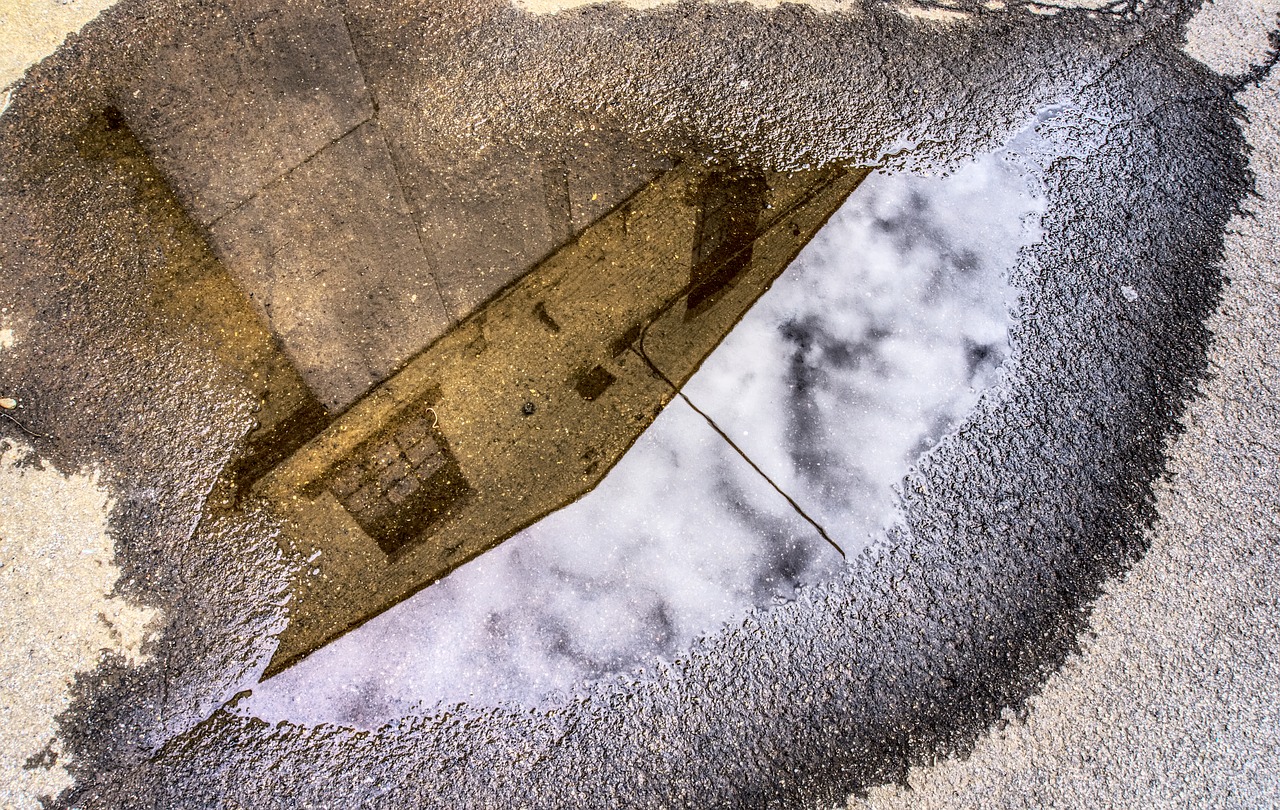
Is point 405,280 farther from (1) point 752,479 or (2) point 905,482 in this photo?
(2) point 905,482

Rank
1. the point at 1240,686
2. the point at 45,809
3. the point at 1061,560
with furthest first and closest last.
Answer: the point at 1061,560 → the point at 1240,686 → the point at 45,809

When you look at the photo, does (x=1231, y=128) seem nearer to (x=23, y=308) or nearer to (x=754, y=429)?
(x=754, y=429)

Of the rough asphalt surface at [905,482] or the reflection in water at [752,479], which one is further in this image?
the reflection in water at [752,479]

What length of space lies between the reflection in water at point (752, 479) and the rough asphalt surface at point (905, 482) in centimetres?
11

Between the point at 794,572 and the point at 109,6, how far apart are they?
13.8ft

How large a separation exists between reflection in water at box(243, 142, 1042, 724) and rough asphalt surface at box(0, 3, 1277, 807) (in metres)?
0.11

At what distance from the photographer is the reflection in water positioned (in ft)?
7.62

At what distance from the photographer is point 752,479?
2635 mm

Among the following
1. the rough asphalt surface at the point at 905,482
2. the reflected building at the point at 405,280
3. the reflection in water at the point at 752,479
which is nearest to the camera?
the rough asphalt surface at the point at 905,482

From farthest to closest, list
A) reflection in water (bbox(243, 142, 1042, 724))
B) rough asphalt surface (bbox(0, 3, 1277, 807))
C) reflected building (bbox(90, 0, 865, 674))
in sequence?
1. reflected building (bbox(90, 0, 865, 674))
2. reflection in water (bbox(243, 142, 1042, 724))
3. rough asphalt surface (bbox(0, 3, 1277, 807))

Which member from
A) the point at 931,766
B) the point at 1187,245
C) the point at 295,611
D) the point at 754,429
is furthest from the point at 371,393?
the point at 1187,245

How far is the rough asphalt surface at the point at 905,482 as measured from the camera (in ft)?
7.07

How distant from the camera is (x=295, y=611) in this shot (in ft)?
7.77

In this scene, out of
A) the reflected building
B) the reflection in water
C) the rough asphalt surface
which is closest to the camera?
the rough asphalt surface
